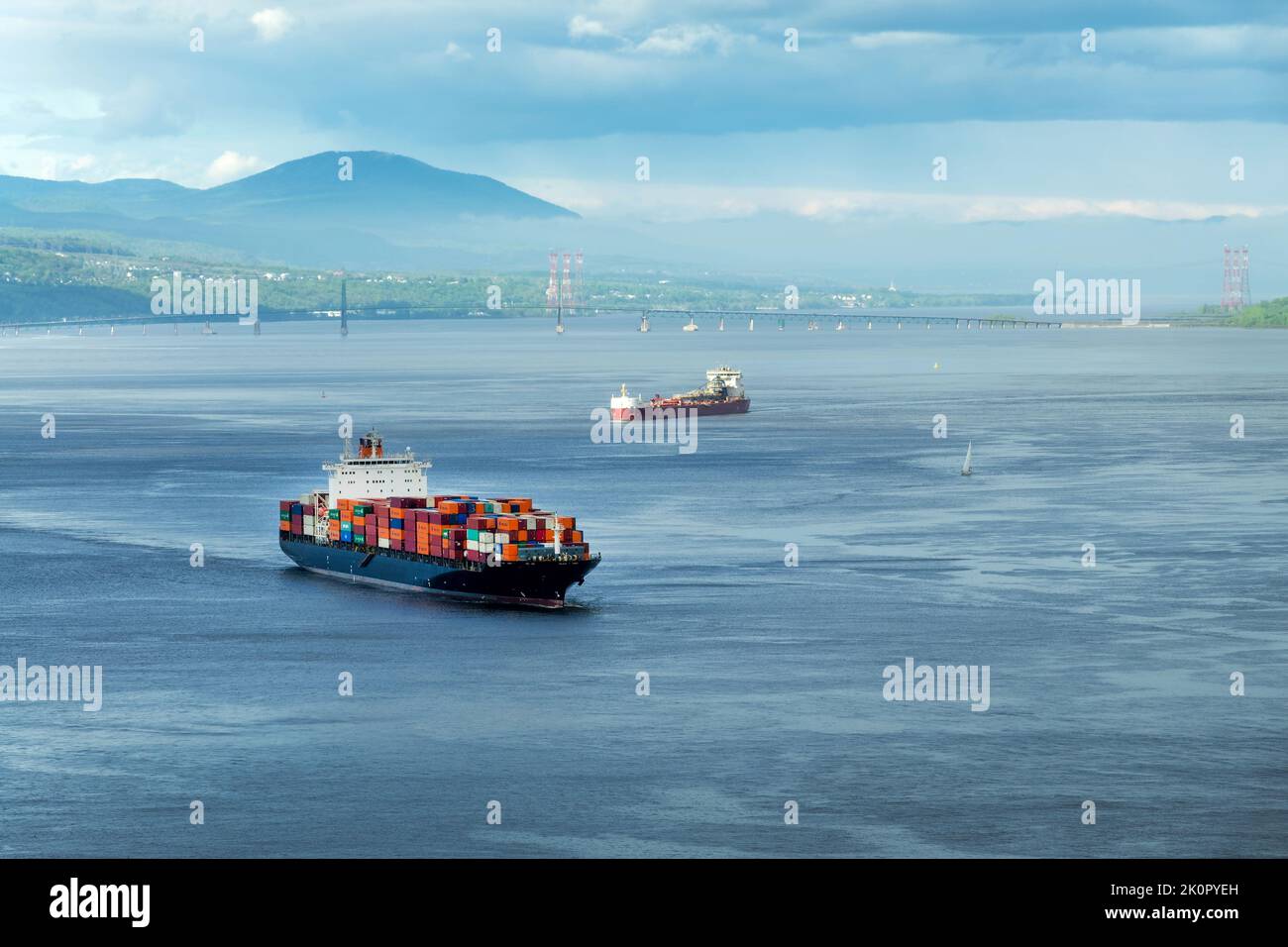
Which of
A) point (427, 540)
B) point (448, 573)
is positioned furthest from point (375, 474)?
point (448, 573)

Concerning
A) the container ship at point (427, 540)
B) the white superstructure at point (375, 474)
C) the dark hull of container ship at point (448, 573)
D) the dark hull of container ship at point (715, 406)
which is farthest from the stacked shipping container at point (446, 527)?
the dark hull of container ship at point (715, 406)

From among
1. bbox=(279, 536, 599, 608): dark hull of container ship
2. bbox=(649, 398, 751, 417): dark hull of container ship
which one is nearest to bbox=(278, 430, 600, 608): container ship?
bbox=(279, 536, 599, 608): dark hull of container ship

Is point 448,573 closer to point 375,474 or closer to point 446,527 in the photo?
point 446,527

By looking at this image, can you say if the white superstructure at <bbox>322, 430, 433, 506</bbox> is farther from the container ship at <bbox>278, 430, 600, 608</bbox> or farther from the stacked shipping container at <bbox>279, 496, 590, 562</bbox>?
the stacked shipping container at <bbox>279, 496, 590, 562</bbox>

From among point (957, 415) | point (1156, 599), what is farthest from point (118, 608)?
point (957, 415)
